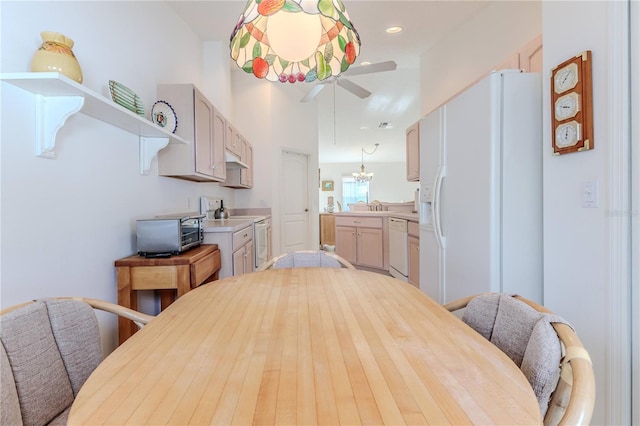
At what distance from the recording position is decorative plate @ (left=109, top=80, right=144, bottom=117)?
171 centimetres

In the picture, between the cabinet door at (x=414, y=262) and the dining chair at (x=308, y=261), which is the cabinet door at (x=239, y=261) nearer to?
the dining chair at (x=308, y=261)

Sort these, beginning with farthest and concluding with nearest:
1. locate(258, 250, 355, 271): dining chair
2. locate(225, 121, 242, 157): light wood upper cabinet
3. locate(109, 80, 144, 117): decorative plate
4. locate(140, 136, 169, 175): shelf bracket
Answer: locate(225, 121, 242, 157): light wood upper cabinet < locate(140, 136, 169, 175): shelf bracket < locate(258, 250, 355, 271): dining chair < locate(109, 80, 144, 117): decorative plate

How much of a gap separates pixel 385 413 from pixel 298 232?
5.03 meters

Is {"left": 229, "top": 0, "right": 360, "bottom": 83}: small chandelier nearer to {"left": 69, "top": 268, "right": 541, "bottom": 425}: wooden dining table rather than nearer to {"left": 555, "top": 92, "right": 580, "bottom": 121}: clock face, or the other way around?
{"left": 555, "top": 92, "right": 580, "bottom": 121}: clock face

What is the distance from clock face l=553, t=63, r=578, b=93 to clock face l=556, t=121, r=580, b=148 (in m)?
0.17

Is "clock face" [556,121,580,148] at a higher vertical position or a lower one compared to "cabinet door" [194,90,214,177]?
lower

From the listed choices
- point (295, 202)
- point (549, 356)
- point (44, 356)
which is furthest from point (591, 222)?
point (295, 202)

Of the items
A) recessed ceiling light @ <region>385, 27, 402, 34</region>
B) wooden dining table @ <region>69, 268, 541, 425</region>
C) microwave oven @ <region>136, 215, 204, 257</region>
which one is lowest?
wooden dining table @ <region>69, 268, 541, 425</region>

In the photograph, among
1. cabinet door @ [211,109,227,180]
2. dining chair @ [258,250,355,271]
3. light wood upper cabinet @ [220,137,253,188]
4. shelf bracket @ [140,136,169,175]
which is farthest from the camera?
light wood upper cabinet @ [220,137,253,188]

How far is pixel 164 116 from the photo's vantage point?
7.61ft

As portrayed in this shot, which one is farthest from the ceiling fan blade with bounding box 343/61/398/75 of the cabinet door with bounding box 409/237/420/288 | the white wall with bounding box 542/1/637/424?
the cabinet door with bounding box 409/237/420/288

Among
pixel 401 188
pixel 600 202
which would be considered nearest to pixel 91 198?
pixel 600 202

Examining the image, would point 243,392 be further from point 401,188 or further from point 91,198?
point 401,188

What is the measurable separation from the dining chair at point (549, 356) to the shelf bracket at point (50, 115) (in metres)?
1.78
